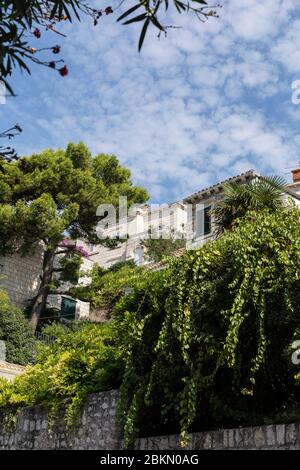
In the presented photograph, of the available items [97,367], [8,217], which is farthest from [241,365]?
[8,217]

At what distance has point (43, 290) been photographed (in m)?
29.9

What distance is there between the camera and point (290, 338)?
7.68 m

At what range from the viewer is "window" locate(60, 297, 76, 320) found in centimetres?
3216

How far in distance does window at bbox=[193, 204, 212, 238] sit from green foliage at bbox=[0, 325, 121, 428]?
20.3 metres

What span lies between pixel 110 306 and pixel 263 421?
59.9 feet

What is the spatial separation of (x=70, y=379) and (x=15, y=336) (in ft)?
49.7

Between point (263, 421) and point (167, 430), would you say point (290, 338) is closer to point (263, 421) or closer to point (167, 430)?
point (263, 421)

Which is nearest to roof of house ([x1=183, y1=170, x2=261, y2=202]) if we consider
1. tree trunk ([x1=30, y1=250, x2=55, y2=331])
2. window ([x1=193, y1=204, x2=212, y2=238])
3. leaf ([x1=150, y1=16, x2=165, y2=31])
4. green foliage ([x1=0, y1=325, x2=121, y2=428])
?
window ([x1=193, y1=204, x2=212, y2=238])

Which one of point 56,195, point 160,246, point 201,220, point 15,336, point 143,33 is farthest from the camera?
point 160,246

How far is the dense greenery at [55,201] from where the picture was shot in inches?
1094

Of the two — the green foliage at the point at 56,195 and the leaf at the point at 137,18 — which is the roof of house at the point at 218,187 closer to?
the green foliage at the point at 56,195

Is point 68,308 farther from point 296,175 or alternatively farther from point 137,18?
point 137,18

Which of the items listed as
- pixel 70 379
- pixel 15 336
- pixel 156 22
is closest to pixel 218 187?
pixel 15 336

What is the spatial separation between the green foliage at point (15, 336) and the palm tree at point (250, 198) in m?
12.5
